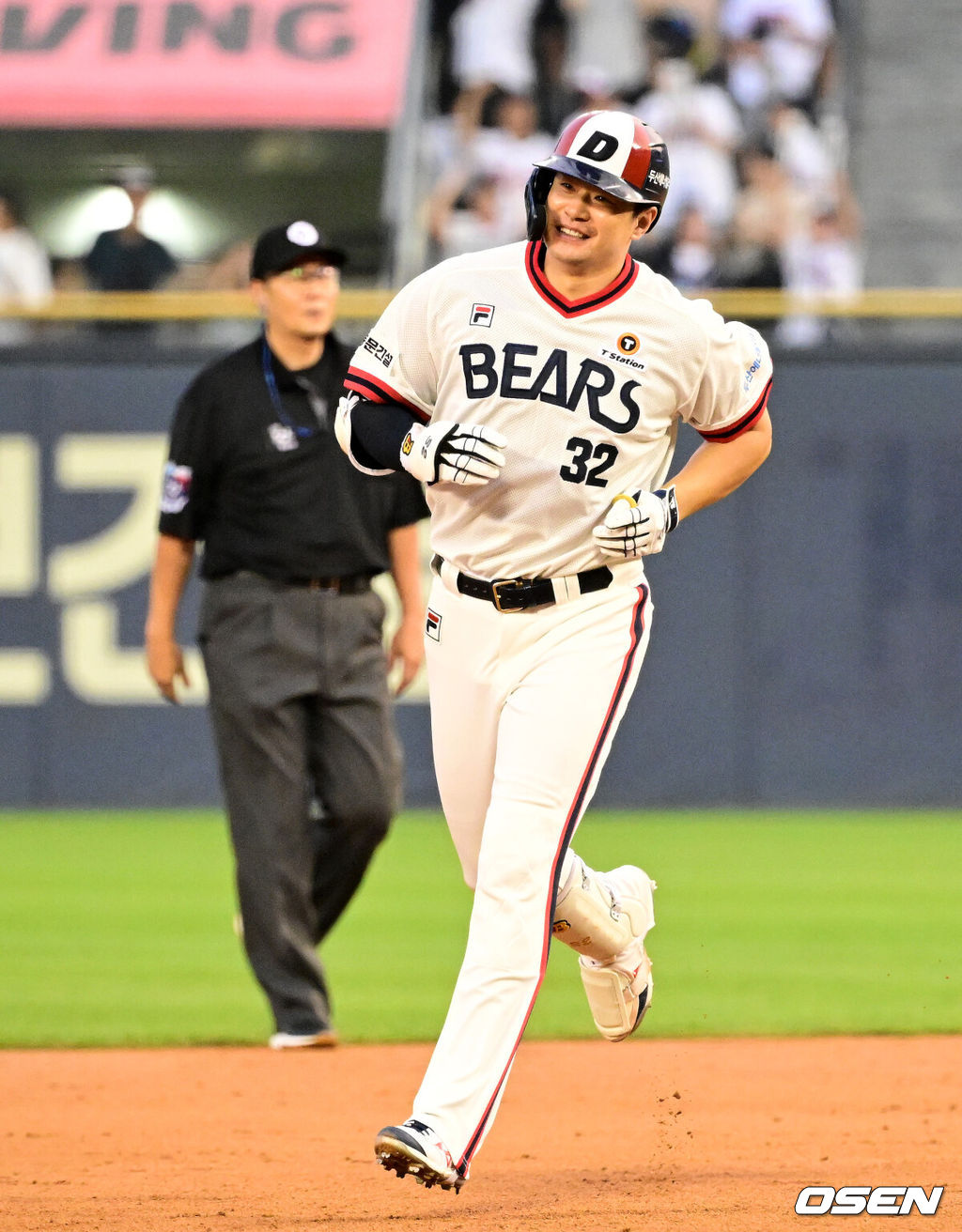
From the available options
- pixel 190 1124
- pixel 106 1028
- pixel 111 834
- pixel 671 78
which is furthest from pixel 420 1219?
pixel 671 78

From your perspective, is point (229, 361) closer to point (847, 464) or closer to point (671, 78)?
point (847, 464)

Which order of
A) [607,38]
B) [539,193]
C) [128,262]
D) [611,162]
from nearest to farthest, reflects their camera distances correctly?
1. [611,162]
2. [539,193]
3. [128,262]
4. [607,38]

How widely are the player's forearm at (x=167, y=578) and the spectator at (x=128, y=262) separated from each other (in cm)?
629

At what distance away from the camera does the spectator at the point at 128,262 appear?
39.9 feet

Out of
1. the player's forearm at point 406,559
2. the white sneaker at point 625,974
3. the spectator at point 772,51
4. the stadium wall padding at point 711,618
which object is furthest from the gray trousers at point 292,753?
the spectator at point 772,51

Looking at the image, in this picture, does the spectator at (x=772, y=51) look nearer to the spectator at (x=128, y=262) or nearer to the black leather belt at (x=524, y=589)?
the spectator at (x=128, y=262)

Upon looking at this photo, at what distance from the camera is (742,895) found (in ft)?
28.5

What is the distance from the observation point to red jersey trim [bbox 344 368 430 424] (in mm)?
4539

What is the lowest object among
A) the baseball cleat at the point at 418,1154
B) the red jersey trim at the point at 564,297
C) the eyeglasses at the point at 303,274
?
the baseball cleat at the point at 418,1154

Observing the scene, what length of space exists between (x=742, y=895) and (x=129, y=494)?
13.4 ft

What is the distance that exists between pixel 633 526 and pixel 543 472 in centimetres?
23

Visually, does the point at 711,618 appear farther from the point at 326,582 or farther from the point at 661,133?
the point at 326,582

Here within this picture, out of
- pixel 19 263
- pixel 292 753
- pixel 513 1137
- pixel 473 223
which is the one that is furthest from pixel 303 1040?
pixel 473 223

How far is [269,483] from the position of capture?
6.07 metres
